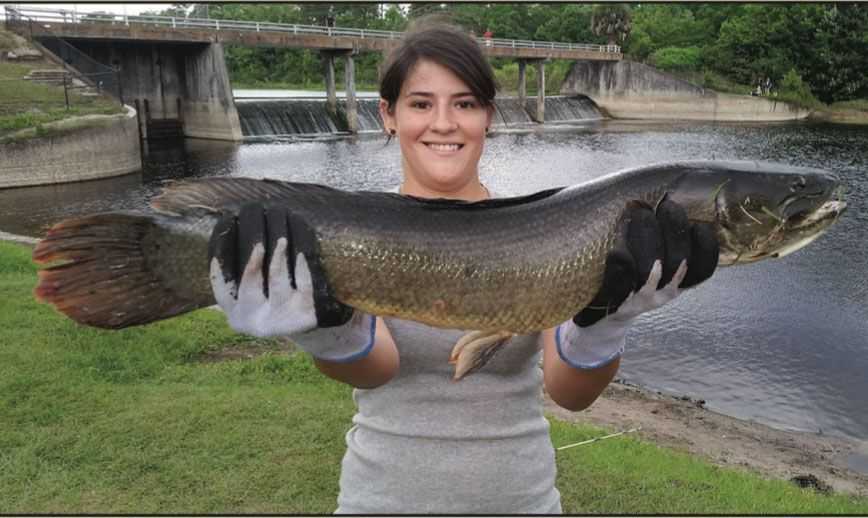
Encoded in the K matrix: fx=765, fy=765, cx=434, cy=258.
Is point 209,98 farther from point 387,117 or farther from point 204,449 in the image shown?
point 387,117

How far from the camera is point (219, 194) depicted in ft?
7.98

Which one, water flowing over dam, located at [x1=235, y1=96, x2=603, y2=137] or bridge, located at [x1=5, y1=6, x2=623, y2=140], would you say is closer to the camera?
bridge, located at [x1=5, y1=6, x2=623, y2=140]

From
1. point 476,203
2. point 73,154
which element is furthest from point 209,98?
point 476,203

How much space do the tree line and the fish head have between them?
31.6 metres

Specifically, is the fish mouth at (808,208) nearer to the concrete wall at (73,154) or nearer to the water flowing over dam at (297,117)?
the concrete wall at (73,154)

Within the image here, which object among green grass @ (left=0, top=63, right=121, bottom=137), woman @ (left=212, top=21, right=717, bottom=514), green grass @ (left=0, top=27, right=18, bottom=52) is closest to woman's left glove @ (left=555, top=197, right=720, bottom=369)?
woman @ (left=212, top=21, right=717, bottom=514)

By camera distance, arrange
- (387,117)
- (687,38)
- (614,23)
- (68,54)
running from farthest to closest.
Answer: (687,38), (614,23), (68,54), (387,117)

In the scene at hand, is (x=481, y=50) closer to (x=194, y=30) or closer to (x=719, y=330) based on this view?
(x=719, y=330)

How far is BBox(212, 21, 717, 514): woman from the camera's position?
7.59 feet

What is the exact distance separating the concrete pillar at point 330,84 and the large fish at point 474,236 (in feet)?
109

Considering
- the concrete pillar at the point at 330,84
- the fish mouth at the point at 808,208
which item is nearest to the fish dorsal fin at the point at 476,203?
the fish mouth at the point at 808,208

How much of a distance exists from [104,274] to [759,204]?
212cm

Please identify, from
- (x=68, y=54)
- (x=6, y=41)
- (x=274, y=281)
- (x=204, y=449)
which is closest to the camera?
(x=274, y=281)

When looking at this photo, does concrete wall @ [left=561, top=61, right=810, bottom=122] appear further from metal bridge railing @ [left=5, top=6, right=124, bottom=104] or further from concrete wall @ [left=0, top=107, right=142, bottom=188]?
concrete wall @ [left=0, top=107, right=142, bottom=188]
